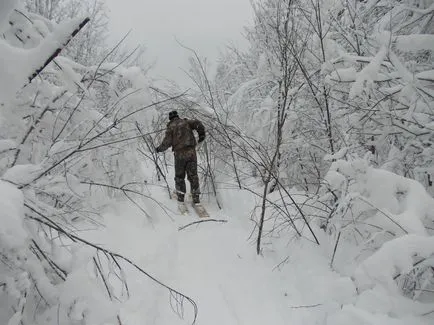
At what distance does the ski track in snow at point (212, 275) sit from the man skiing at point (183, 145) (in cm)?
110

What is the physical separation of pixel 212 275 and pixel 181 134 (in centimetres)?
283

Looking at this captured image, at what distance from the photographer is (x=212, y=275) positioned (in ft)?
→ 11.7

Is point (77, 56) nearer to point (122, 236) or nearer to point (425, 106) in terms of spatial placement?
point (122, 236)

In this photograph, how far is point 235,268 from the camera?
3.71 m

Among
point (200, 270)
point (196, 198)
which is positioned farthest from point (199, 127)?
point (200, 270)

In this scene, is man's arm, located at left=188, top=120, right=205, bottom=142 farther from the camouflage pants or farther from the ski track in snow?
the ski track in snow

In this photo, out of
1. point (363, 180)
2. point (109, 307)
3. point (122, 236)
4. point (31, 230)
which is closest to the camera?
point (31, 230)

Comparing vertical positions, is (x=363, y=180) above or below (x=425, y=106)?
below

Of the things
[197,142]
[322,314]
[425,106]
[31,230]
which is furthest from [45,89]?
[197,142]

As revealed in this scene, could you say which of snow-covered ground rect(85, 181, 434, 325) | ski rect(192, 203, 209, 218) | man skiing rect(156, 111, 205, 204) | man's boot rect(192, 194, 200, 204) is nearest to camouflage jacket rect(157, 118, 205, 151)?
man skiing rect(156, 111, 205, 204)

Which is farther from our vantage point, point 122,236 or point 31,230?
point 122,236

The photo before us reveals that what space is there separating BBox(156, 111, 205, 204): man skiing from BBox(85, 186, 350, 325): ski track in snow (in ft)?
3.61

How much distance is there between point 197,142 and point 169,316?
3557 mm

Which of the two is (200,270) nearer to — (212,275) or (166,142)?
(212,275)
